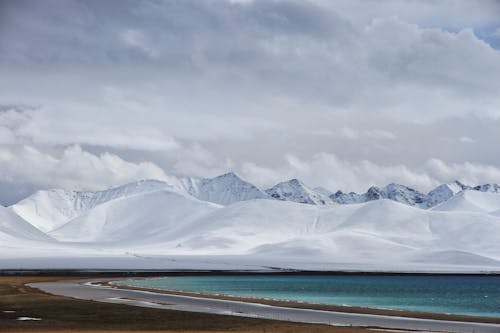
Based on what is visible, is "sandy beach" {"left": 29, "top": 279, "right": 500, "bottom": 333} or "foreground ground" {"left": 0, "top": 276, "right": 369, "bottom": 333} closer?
"foreground ground" {"left": 0, "top": 276, "right": 369, "bottom": 333}

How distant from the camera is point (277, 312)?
69.1 metres

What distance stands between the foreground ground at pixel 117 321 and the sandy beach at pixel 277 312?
3436 mm

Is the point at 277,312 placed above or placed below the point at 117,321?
above

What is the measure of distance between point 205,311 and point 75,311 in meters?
11.3

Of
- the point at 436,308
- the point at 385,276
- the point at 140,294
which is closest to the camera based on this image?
the point at 436,308

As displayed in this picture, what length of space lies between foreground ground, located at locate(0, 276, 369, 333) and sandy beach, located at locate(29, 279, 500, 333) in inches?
135

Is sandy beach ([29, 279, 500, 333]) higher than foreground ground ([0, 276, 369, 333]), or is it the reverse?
sandy beach ([29, 279, 500, 333])

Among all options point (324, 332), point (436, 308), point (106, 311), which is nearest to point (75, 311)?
point (106, 311)

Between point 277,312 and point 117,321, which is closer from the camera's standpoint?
point 117,321

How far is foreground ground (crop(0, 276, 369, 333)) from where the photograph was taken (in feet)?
177

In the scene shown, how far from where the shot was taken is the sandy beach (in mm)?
58016

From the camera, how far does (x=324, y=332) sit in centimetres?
5231

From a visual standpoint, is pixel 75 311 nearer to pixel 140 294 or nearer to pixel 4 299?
pixel 4 299

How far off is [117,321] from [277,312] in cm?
1608
